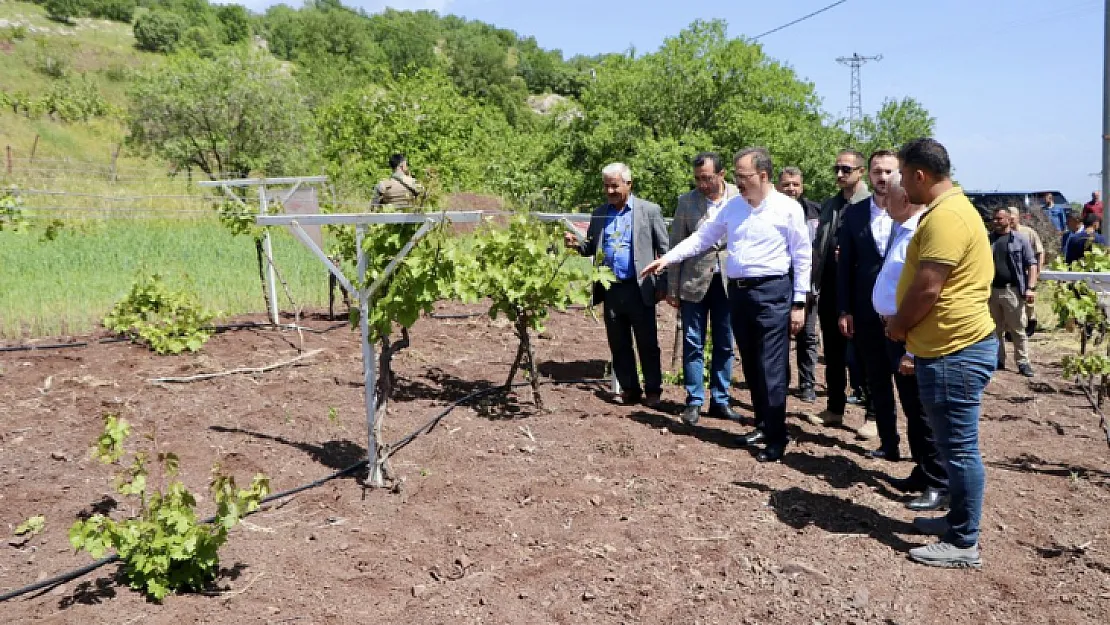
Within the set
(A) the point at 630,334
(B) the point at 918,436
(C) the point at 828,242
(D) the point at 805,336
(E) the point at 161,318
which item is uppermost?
(C) the point at 828,242

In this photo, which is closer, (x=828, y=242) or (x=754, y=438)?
(x=754, y=438)

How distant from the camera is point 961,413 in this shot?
3199 millimetres

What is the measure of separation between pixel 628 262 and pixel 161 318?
13.4ft

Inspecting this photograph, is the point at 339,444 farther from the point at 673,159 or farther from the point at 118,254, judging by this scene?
the point at 673,159

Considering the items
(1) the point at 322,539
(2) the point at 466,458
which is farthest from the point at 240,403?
(1) the point at 322,539

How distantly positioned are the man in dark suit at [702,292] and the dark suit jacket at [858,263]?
0.81m

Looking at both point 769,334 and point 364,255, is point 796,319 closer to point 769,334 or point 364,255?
point 769,334

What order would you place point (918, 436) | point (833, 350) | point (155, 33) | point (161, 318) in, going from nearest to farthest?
point (918, 436) → point (833, 350) → point (161, 318) → point (155, 33)

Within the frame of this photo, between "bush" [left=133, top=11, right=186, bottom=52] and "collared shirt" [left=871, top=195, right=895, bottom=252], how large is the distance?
77.5m

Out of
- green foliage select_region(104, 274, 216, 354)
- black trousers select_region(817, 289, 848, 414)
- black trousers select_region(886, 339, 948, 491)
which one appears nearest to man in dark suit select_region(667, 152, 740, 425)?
black trousers select_region(817, 289, 848, 414)

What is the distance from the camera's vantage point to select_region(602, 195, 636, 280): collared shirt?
5.55 meters

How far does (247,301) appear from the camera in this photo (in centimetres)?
916

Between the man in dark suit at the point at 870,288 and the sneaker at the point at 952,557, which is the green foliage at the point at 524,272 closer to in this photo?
the man in dark suit at the point at 870,288

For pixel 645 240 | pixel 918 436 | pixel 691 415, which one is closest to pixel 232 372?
pixel 645 240
